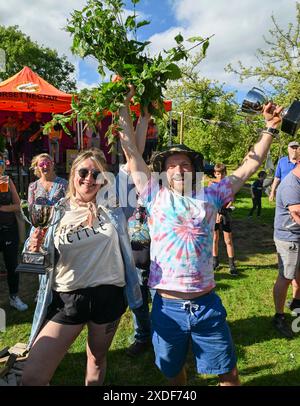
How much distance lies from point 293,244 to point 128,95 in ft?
8.74

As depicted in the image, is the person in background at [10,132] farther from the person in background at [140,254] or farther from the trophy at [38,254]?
the trophy at [38,254]

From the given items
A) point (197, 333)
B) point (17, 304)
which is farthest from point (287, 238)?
point (17, 304)

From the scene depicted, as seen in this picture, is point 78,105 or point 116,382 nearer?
point 78,105

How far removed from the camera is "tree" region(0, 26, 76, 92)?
33.9 metres

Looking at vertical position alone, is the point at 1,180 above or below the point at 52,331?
above

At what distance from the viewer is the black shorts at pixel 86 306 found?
230 cm

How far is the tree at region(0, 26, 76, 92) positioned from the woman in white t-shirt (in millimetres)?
33357

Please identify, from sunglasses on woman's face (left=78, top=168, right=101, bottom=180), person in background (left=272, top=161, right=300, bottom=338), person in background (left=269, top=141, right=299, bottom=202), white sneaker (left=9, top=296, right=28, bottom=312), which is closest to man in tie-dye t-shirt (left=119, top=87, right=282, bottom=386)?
sunglasses on woman's face (left=78, top=168, right=101, bottom=180)

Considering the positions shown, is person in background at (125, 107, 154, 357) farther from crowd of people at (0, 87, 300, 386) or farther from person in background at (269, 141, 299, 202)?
person in background at (269, 141, 299, 202)

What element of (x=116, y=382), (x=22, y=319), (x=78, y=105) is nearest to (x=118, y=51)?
(x=78, y=105)

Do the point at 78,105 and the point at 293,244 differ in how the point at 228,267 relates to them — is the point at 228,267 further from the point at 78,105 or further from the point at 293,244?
the point at 78,105

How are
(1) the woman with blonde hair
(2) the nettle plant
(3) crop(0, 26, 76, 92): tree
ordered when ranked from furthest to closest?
(3) crop(0, 26, 76, 92): tree, (1) the woman with blonde hair, (2) the nettle plant

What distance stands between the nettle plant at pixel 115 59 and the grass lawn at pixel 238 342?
229 centimetres

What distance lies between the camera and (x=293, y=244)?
389 centimetres
